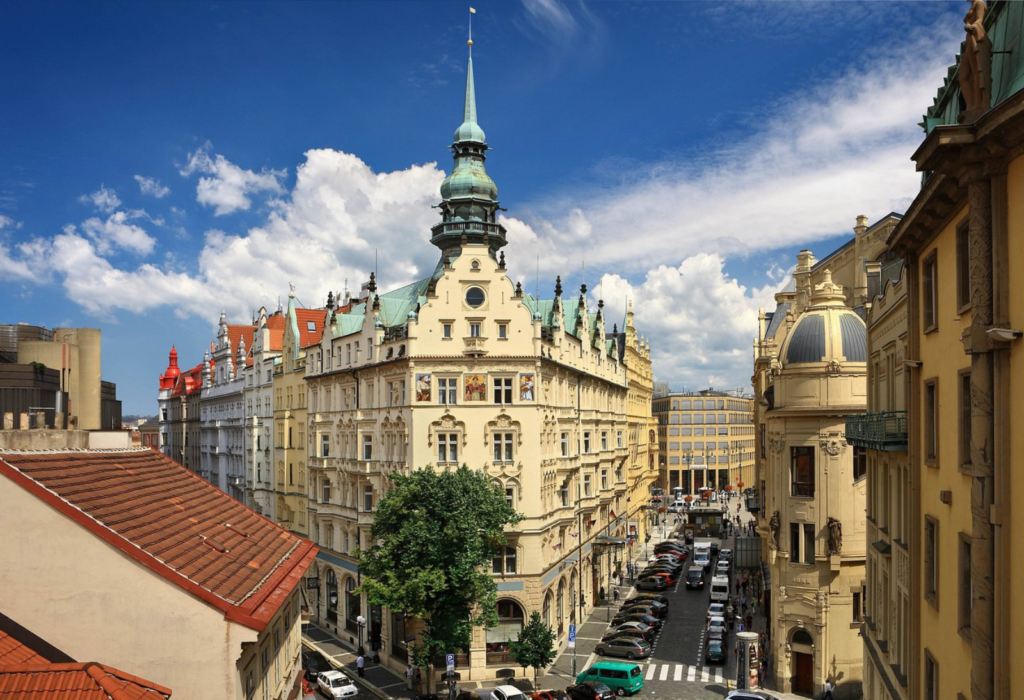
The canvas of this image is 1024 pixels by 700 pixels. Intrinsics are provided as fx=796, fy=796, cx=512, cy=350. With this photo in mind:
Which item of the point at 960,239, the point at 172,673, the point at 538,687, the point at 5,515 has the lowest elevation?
the point at 538,687

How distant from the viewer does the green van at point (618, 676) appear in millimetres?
42844

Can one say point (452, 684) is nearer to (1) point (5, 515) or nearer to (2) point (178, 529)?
(2) point (178, 529)

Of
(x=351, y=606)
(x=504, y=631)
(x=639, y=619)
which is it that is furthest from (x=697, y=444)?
(x=504, y=631)

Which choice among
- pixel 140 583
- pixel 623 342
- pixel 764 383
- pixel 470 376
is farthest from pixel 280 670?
pixel 623 342

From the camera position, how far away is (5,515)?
621 inches

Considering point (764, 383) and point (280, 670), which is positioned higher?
point (764, 383)

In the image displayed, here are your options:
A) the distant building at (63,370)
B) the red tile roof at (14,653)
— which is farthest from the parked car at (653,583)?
the red tile roof at (14,653)

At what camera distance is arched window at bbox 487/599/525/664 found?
47.6m

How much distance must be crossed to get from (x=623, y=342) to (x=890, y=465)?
69.2m

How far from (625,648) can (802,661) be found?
11.8 m

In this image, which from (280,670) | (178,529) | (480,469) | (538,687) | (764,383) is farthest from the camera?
(764,383)

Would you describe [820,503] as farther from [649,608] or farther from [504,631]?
[649,608]

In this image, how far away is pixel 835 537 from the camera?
40406 millimetres

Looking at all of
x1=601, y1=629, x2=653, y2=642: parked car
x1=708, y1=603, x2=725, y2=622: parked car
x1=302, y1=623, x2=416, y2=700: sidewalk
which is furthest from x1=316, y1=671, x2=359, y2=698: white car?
x1=708, y1=603, x2=725, y2=622: parked car
